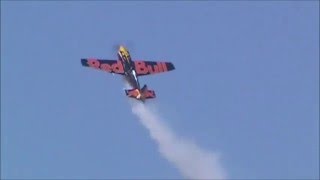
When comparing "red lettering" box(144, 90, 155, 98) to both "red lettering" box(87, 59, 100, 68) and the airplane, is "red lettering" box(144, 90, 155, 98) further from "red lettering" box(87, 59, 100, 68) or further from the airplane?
"red lettering" box(87, 59, 100, 68)

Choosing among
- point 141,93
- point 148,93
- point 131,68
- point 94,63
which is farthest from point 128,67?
point 148,93

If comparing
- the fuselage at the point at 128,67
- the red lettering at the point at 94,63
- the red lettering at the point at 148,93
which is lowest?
the red lettering at the point at 148,93

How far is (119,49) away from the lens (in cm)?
15200

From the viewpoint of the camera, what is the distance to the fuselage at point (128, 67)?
5812 inches

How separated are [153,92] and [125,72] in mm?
7887

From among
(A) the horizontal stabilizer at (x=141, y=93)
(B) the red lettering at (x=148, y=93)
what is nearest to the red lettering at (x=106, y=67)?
(A) the horizontal stabilizer at (x=141, y=93)

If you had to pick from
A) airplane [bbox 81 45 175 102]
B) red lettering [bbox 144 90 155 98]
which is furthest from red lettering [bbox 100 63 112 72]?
red lettering [bbox 144 90 155 98]

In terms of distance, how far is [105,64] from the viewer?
154 meters

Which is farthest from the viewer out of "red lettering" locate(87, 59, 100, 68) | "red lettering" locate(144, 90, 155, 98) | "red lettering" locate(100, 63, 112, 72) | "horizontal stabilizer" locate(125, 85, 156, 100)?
"red lettering" locate(87, 59, 100, 68)

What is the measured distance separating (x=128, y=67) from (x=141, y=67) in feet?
10.6

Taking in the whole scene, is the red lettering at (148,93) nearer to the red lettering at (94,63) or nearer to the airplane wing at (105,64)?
the airplane wing at (105,64)

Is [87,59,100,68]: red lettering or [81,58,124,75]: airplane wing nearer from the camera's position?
[81,58,124,75]: airplane wing

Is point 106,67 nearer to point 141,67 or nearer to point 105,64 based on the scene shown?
point 105,64

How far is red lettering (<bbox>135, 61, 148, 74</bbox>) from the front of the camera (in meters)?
152
